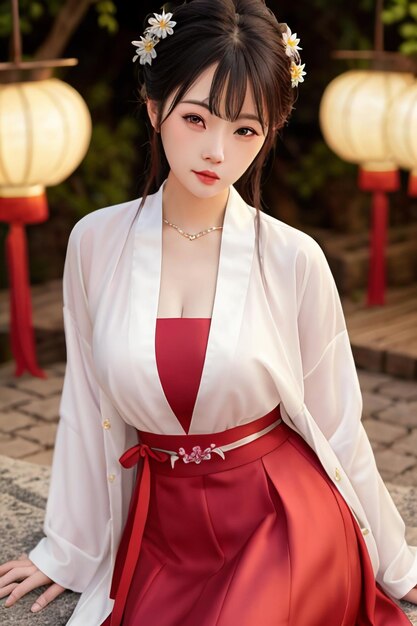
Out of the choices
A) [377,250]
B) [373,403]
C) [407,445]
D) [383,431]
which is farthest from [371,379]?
[377,250]

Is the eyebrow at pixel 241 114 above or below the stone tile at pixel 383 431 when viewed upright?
above

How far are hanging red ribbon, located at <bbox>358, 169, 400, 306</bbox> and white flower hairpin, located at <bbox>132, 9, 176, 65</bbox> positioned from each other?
420 centimetres

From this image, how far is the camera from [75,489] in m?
2.60

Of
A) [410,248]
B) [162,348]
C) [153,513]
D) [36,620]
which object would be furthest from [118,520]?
[410,248]

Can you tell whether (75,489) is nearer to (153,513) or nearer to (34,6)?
(153,513)

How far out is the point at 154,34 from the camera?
7.30 feet

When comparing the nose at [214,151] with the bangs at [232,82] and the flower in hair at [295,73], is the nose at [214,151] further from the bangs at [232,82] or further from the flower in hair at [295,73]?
the flower in hair at [295,73]

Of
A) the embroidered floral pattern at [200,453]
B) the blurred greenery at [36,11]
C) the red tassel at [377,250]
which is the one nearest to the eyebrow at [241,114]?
the embroidered floral pattern at [200,453]

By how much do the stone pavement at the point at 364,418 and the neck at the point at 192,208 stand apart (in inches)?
80.4

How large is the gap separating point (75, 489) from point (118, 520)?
0.16 metres

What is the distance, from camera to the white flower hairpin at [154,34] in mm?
2205

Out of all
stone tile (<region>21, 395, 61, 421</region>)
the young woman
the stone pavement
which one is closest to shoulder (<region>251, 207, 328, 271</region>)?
the young woman

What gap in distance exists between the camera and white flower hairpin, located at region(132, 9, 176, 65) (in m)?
2.21

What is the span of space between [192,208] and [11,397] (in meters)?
3.16
